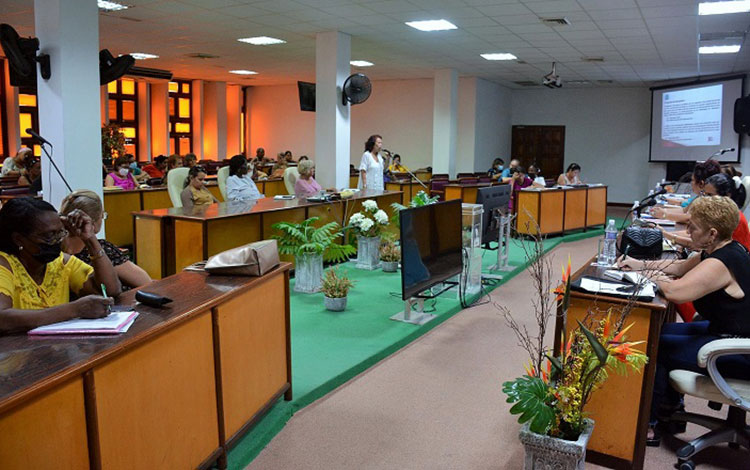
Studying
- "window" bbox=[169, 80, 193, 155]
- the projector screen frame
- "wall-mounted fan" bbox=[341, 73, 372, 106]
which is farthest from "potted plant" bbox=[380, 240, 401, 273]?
"window" bbox=[169, 80, 193, 155]

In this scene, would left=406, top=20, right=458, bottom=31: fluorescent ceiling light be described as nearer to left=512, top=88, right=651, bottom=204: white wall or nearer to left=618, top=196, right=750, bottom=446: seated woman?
left=618, top=196, right=750, bottom=446: seated woman

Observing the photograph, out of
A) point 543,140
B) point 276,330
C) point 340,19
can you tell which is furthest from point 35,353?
point 543,140

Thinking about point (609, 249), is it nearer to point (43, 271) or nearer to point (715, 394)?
point (715, 394)

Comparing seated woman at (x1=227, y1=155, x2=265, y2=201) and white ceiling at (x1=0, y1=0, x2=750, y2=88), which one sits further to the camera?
white ceiling at (x1=0, y1=0, x2=750, y2=88)

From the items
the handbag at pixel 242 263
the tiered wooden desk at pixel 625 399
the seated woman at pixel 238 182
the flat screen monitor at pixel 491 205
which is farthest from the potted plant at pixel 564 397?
the seated woman at pixel 238 182

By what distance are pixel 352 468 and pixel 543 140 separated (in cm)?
1561

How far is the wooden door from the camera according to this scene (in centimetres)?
1716

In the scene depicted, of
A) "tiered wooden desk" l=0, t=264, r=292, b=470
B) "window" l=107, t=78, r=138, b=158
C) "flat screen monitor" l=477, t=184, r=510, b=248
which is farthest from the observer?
"window" l=107, t=78, r=138, b=158

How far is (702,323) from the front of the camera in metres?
3.42

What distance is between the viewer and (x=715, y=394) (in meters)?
2.83

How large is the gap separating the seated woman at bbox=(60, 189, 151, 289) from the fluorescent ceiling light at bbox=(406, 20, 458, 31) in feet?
22.2

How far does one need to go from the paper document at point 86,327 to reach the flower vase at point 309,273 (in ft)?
12.1

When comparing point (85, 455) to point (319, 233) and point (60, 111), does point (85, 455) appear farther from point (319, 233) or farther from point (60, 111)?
point (60, 111)

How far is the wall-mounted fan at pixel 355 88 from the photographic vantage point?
961cm
